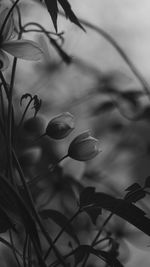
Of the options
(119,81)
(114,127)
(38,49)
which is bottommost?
(38,49)

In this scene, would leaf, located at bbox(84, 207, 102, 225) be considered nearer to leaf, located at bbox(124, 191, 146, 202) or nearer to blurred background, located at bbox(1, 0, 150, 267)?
leaf, located at bbox(124, 191, 146, 202)

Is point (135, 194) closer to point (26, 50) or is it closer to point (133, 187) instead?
point (133, 187)

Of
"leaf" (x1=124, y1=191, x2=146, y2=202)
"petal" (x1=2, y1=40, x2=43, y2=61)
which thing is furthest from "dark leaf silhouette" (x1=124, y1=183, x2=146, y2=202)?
"petal" (x1=2, y1=40, x2=43, y2=61)

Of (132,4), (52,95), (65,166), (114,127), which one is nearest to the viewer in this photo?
(65,166)

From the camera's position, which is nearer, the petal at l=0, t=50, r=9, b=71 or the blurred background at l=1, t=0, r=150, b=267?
→ the petal at l=0, t=50, r=9, b=71

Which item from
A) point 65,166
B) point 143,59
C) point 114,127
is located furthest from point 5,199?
point 143,59

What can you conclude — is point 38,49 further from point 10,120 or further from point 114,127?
point 114,127

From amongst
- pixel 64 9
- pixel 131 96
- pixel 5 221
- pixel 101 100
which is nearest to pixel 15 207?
pixel 5 221
